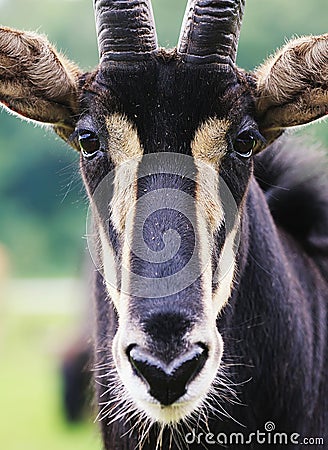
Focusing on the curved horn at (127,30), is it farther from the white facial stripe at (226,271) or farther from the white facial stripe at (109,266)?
the white facial stripe at (226,271)

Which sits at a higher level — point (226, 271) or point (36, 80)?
point (36, 80)

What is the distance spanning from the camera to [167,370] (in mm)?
4895

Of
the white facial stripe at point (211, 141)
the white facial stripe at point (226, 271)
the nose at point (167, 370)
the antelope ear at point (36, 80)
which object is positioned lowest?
the nose at point (167, 370)

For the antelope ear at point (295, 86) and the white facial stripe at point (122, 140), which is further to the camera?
the antelope ear at point (295, 86)

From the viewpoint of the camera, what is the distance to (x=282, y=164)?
728 cm

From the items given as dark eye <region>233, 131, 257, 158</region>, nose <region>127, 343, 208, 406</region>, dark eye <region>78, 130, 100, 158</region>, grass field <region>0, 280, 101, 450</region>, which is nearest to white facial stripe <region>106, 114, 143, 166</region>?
dark eye <region>78, 130, 100, 158</region>

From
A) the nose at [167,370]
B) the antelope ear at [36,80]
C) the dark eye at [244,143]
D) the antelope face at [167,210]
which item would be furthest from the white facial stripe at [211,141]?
the nose at [167,370]

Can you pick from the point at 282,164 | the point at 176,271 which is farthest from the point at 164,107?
the point at 282,164

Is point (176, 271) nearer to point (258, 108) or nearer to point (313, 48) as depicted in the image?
point (258, 108)

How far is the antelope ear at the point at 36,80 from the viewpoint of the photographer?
598 cm

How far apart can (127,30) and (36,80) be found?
0.72 m

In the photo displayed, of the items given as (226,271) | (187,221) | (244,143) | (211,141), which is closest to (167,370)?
(187,221)

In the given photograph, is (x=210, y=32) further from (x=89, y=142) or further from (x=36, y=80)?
(x=36, y=80)

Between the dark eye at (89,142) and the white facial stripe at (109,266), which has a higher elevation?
the dark eye at (89,142)
